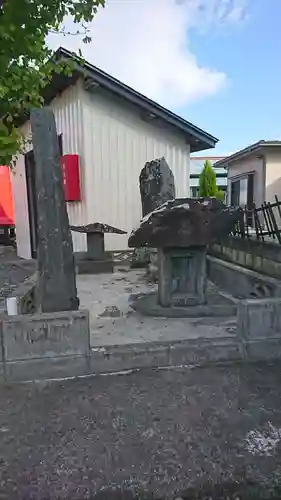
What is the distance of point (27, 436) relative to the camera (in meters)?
2.72

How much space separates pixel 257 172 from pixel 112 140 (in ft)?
24.8

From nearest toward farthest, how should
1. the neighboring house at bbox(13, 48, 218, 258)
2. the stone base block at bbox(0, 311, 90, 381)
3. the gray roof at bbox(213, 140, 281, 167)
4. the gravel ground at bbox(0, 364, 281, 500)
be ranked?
the gravel ground at bbox(0, 364, 281, 500), the stone base block at bbox(0, 311, 90, 381), the neighboring house at bbox(13, 48, 218, 258), the gray roof at bbox(213, 140, 281, 167)

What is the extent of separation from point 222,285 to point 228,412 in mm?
3977

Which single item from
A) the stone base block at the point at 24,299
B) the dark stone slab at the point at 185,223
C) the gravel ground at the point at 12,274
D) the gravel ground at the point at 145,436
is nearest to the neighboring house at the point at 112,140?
the gravel ground at the point at 12,274

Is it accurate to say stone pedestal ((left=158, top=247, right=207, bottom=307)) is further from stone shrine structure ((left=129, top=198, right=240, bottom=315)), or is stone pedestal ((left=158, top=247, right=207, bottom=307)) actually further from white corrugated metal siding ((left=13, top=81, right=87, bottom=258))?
white corrugated metal siding ((left=13, top=81, right=87, bottom=258))

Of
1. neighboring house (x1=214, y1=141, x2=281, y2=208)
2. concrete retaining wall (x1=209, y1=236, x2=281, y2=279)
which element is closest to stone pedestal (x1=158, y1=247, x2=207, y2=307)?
concrete retaining wall (x1=209, y1=236, x2=281, y2=279)

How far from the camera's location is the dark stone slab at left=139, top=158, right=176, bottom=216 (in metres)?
8.40

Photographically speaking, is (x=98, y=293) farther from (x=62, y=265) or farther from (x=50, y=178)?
(x=50, y=178)

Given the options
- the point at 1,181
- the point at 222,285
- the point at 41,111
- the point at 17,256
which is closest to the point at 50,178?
the point at 41,111

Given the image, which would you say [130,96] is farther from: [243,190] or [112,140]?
[243,190]

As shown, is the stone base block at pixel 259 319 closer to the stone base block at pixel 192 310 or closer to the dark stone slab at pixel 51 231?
the stone base block at pixel 192 310

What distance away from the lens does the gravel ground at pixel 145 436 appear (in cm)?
226

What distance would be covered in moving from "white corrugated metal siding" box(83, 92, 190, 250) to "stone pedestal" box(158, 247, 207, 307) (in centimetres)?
441

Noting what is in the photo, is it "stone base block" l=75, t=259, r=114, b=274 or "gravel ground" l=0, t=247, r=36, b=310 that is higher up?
"stone base block" l=75, t=259, r=114, b=274
